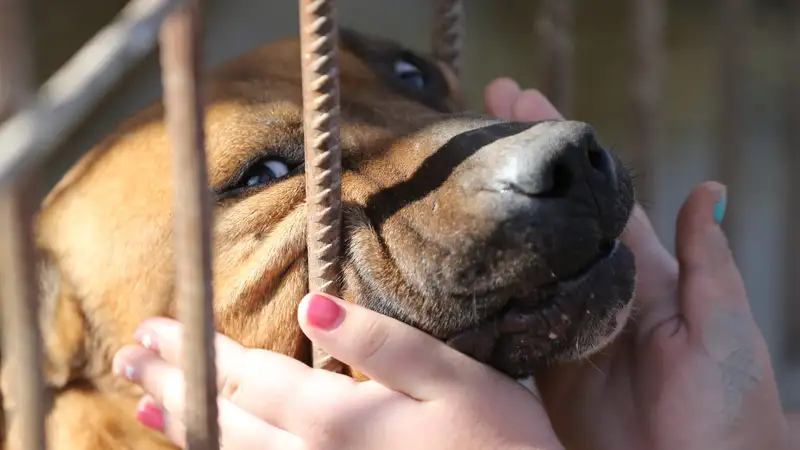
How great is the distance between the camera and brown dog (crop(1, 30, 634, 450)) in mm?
1132

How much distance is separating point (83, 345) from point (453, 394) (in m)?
0.73

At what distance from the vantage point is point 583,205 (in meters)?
1.14

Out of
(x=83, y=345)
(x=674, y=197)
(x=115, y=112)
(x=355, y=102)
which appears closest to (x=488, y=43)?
(x=674, y=197)

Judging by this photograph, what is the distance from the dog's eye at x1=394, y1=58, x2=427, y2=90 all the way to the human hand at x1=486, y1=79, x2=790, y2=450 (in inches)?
23.8

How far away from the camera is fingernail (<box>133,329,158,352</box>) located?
1351 mm

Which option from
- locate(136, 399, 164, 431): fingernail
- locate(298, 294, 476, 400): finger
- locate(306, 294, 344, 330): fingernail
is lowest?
locate(136, 399, 164, 431): fingernail

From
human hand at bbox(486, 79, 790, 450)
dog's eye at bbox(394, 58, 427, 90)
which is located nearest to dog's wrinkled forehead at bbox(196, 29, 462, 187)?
dog's eye at bbox(394, 58, 427, 90)

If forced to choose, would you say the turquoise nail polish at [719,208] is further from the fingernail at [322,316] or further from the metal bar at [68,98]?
the metal bar at [68,98]

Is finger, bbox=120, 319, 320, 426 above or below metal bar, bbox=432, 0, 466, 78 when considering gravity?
below

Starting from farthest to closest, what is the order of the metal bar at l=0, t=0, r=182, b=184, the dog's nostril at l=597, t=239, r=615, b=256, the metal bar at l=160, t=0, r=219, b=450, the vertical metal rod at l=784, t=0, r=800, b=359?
the vertical metal rod at l=784, t=0, r=800, b=359
the dog's nostril at l=597, t=239, r=615, b=256
the metal bar at l=160, t=0, r=219, b=450
the metal bar at l=0, t=0, r=182, b=184

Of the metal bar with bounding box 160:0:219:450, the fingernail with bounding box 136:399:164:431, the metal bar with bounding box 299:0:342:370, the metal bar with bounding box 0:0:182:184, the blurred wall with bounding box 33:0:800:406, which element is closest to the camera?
the metal bar with bounding box 0:0:182:184

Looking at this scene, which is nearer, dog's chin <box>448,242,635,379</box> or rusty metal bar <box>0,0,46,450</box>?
rusty metal bar <box>0,0,46,450</box>

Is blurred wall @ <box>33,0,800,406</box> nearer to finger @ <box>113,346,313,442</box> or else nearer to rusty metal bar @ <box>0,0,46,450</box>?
finger @ <box>113,346,313,442</box>

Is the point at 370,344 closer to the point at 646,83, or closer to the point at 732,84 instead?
the point at 646,83
